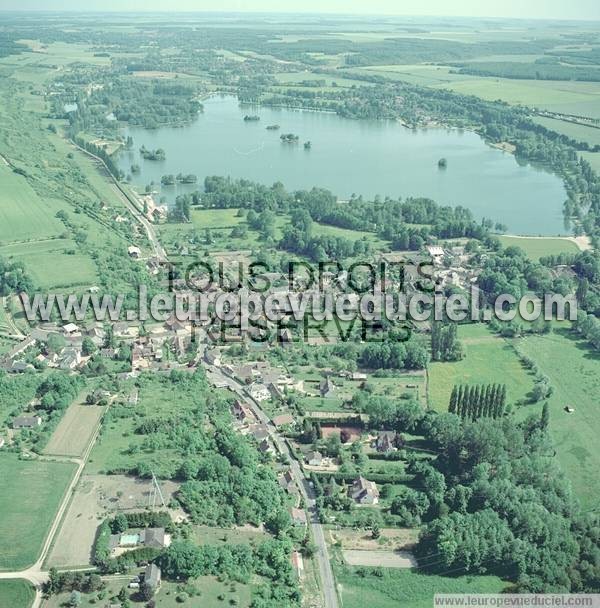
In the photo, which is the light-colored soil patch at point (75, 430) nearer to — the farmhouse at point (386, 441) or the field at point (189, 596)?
the field at point (189, 596)

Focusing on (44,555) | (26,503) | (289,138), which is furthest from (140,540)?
(289,138)

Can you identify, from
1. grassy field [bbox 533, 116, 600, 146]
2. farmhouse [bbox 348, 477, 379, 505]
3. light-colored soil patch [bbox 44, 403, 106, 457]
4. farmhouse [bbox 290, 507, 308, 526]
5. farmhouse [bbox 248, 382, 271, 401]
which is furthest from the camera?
grassy field [bbox 533, 116, 600, 146]

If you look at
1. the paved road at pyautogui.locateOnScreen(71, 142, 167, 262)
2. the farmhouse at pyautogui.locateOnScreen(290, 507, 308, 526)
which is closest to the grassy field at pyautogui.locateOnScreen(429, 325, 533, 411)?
the farmhouse at pyautogui.locateOnScreen(290, 507, 308, 526)

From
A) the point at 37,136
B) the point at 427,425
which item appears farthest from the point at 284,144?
the point at 427,425

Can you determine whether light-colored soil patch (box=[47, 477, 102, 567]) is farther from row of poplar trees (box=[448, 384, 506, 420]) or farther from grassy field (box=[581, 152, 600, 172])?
grassy field (box=[581, 152, 600, 172])

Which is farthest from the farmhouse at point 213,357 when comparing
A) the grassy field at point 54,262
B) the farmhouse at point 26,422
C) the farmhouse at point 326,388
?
the grassy field at point 54,262

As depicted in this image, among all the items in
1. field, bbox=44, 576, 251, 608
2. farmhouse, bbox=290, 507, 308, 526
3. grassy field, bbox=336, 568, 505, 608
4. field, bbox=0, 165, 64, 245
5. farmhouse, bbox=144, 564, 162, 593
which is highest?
field, bbox=0, 165, 64, 245

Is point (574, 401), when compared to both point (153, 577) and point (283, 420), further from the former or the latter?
point (153, 577)
